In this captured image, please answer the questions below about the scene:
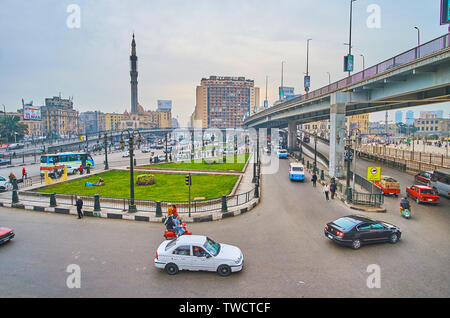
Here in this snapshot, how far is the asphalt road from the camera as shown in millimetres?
8617

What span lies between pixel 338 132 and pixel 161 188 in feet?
62.1

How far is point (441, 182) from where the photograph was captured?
2236 centimetres

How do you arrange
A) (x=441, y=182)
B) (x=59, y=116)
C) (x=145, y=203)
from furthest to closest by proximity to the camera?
(x=59, y=116) → (x=441, y=182) → (x=145, y=203)

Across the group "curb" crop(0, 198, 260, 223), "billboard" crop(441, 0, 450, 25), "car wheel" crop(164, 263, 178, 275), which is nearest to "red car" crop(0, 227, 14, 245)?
"curb" crop(0, 198, 260, 223)

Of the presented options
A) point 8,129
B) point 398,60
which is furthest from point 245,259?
point 8,129

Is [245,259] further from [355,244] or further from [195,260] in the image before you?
[355,244]

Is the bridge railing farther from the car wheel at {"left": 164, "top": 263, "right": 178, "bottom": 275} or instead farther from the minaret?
the minaret

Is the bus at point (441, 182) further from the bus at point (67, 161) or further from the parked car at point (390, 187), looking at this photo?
the bus at point (67, 161)

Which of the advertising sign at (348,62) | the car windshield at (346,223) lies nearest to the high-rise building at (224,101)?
the advertising sign at (348,62)

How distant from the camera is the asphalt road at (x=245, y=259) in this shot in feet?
28.3

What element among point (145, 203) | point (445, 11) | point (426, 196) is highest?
point (445, 11)
